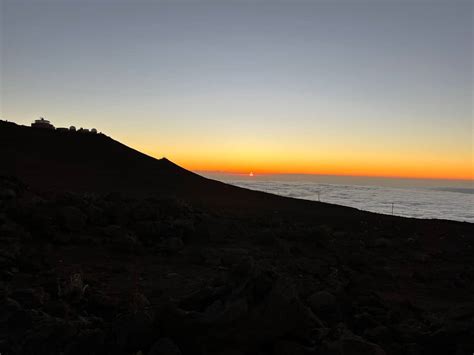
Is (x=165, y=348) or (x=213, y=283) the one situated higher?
(x=213, y=283)

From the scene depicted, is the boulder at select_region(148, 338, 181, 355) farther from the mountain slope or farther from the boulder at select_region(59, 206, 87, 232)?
the mountain slope

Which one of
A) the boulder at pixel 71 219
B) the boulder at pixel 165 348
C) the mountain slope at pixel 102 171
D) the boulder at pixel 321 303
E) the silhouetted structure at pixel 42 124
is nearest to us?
the boulder at pixel 165 348

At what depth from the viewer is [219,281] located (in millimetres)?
5875

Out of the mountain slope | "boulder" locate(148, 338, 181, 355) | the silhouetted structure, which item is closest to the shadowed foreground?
"boulder" locate(148, 338, 181, 355)

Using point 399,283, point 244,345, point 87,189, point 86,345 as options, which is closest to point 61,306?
point 86,345

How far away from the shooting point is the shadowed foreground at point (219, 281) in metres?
4.71

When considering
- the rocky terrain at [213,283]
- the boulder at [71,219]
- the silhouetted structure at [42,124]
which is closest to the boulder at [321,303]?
the rocky terrain at [213,283]

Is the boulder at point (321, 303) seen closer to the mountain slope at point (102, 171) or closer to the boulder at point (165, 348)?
the boulder at point (165, 348)

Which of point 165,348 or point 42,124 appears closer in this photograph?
→ point 165,348

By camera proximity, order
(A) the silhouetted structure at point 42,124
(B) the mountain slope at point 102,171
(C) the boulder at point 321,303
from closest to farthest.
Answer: (C) the boulder at point 321,303, (B) the mountain slope at point 102,171, (A) the silhouetted structure at point 42,124

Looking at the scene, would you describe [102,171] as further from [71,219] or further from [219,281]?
[219,281]

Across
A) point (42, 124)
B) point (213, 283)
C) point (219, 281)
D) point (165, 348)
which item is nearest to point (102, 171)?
point (42, 124)

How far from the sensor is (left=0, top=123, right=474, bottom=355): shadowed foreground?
471 cm

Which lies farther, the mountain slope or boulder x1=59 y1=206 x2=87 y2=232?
the mountain slope
